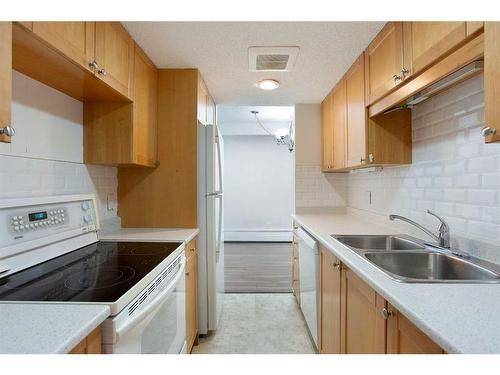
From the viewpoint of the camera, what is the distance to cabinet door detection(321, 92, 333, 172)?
2.87 m

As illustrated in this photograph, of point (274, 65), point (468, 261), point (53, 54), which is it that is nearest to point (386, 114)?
point (274, 65)

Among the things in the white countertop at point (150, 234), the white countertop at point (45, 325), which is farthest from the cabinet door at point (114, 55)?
the white countertop at point (45, 325)

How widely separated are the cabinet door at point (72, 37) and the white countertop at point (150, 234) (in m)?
1.06

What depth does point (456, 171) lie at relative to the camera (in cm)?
145

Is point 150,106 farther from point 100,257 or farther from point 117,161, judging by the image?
point 100,257

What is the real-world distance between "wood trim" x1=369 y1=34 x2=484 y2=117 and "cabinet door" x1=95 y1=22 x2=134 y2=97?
160 cm

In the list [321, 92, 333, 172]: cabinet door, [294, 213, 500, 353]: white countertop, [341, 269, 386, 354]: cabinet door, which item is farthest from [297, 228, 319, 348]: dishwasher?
[321, 92, 333, 172]: cabinet door

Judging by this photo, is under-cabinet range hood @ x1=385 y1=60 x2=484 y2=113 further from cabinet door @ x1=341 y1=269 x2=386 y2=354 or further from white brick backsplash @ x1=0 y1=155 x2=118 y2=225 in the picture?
white brick backsplash @ x1=0 y1=155 x2=118 y2=225

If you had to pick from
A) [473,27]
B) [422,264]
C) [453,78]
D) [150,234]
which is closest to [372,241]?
[422,264]

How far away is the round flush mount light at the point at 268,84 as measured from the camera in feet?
8.18

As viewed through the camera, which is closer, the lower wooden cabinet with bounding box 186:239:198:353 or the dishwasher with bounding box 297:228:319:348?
the lower wooden cabinet with bounding box 186:239:198:353

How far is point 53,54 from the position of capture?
114cm

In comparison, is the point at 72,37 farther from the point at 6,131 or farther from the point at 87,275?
the point at 87,275

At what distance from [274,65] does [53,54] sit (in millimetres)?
1509
